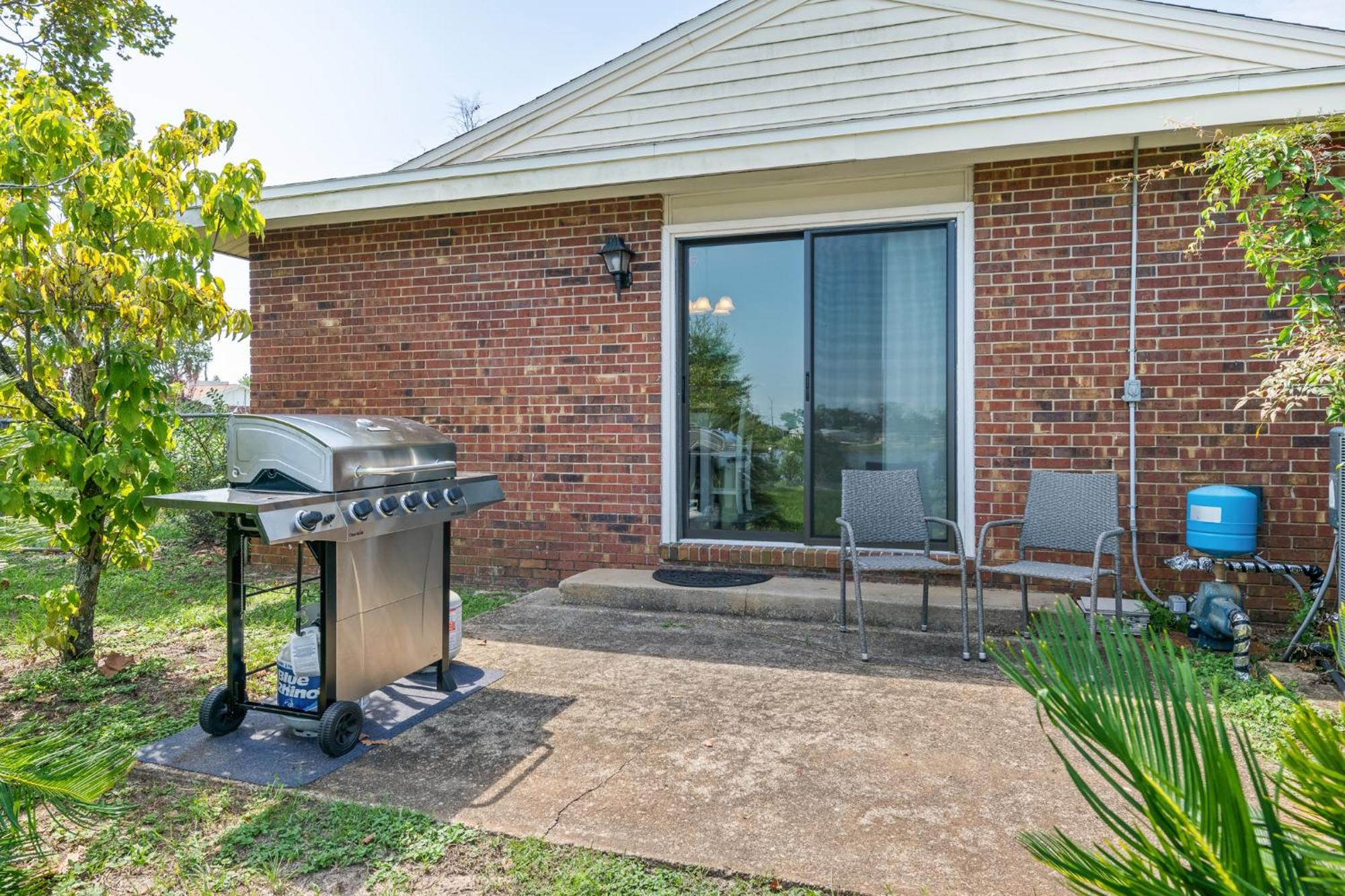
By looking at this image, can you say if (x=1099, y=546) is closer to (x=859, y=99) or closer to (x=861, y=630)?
(x=861, y=630)

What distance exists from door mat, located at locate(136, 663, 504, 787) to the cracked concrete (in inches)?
3.4

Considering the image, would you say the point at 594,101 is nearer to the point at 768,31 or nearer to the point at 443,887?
the point at 768,31

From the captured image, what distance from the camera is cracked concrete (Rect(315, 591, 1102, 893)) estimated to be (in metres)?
2.20

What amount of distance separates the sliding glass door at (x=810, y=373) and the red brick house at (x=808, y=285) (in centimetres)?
2

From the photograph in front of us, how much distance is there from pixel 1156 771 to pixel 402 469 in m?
2.76

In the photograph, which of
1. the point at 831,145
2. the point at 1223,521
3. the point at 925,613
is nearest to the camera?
the point at 1223,521

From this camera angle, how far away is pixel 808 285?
533cm

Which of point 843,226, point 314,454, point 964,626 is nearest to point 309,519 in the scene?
point 314,454

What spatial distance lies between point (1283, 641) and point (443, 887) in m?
4.30

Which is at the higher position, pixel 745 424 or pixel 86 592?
pixel 745 424

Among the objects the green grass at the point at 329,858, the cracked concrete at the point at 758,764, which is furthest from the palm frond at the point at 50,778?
the cracked concrete at the point at 758,764

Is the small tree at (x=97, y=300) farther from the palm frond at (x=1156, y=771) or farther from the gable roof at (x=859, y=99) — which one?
the palm frond at (x=1156, y=771)

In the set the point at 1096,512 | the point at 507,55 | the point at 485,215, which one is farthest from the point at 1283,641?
the point at 507,55

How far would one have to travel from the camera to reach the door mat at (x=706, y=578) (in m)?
5.10
